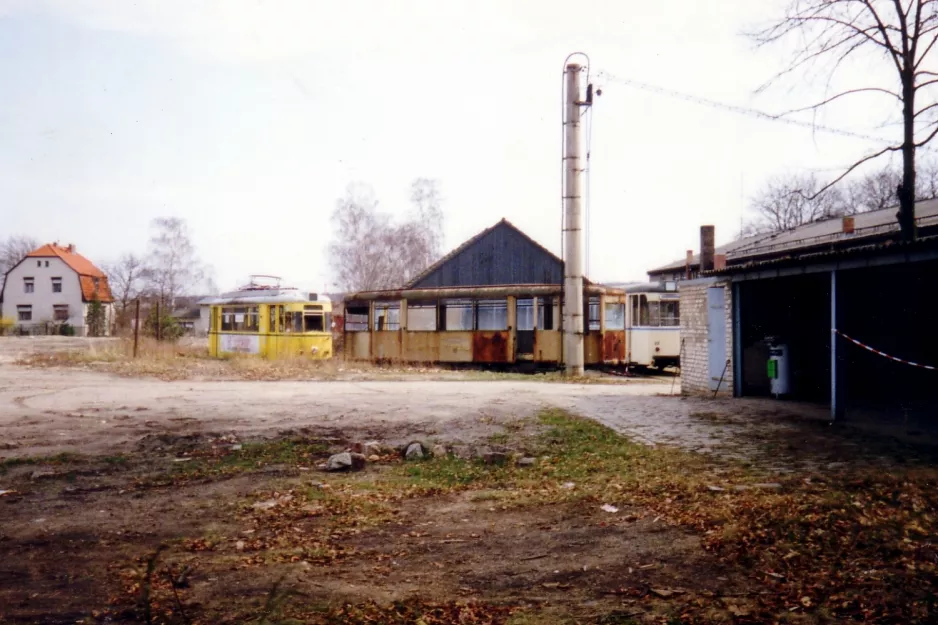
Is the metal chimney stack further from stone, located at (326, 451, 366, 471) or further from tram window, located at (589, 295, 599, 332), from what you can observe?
stone, located at (326, 451, 366, 471)

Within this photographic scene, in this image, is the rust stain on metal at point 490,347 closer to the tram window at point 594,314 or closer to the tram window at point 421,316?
the tram window at point 421,316

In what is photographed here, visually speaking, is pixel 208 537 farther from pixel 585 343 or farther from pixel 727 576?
pixel 585 343

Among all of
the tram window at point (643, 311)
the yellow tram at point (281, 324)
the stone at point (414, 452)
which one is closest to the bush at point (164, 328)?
the yellow tram at point (281, 324)

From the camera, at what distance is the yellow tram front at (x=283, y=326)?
24562mm

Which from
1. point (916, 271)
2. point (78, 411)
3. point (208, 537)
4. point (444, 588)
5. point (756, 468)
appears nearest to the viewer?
point (444, 588)

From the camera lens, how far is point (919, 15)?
14578 mm

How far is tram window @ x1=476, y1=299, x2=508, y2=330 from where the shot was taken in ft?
72.4

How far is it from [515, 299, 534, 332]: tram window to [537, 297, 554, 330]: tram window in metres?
0.21

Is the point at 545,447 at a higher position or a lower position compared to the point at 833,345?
lower

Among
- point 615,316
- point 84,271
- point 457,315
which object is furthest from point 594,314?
point 84,271

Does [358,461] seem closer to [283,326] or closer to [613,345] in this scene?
[613,345]

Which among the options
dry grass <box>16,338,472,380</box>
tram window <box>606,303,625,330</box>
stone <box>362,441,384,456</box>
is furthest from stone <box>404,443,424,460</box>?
tram window <box>606,303,625,330</box>

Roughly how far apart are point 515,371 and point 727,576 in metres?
17.5

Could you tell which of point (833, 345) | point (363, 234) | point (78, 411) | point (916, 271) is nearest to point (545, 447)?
point (833, 345)
